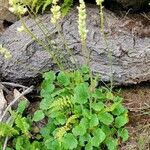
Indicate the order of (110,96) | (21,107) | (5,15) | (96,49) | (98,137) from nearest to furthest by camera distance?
(98,137), (110,96), (21,107), (96,49), (5,15)

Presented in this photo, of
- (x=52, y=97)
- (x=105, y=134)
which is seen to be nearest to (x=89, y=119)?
(x=105, y=134)

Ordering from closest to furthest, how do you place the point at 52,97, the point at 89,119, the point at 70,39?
the point at 89,119
the point at 52,97
the point at 70,39

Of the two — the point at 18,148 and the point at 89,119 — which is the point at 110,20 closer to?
the point at 89,119

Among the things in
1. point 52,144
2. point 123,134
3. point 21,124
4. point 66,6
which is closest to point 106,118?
point 123,134

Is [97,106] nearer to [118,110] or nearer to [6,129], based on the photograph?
[118,110]

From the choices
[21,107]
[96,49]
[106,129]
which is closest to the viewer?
[106,129]

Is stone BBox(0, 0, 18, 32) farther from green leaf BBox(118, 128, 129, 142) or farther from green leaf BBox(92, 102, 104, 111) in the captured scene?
green leaf BBox(118, 128, 129, 142)
